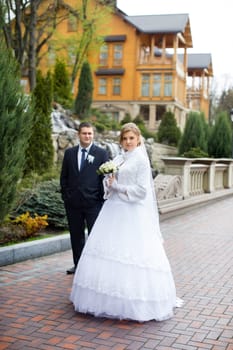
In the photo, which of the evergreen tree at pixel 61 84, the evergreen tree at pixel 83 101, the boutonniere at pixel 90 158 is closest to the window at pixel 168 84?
the evergreen tree at pixel 61 84

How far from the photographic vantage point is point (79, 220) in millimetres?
7090

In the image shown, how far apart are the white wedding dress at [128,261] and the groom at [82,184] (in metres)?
1.04

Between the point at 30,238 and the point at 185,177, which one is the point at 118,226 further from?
the point at 185,177

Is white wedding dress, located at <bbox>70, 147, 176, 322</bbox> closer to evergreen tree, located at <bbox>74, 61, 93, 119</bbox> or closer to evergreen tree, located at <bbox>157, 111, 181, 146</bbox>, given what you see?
evergreen tree, located at <bbox>74, 61, 93, 119</bbox>

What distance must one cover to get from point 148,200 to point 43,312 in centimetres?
168

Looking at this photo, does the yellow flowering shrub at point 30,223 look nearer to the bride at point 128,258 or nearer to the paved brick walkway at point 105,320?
the paved brick walkway at point 105,320

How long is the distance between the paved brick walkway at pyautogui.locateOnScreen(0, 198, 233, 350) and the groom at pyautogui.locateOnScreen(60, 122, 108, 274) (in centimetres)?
84

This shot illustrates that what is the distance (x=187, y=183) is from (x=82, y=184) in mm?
9883

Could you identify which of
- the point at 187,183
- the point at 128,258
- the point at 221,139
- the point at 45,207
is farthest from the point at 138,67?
the point at 128,258

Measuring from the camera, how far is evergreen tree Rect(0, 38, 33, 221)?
5.21 metres

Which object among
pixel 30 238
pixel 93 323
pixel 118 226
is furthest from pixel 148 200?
pixel 30 238

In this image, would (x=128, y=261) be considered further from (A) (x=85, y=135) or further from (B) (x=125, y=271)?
(A) (x=85, y=135)

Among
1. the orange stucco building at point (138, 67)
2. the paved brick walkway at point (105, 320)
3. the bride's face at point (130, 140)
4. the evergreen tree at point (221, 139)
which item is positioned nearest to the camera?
the paved brick walkway at point (105, 320)

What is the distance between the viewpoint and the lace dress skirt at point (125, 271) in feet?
17.8
